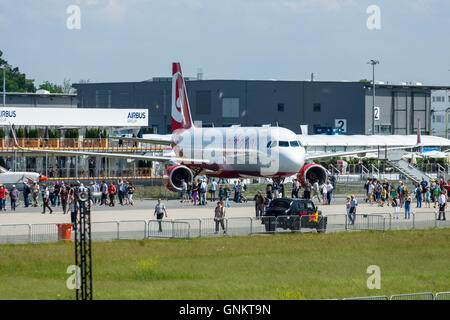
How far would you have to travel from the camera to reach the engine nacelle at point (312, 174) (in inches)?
2263

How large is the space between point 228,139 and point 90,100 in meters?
68.3

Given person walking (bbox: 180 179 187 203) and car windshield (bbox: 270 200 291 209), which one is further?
person walking (bbox: 180 179 187 203)

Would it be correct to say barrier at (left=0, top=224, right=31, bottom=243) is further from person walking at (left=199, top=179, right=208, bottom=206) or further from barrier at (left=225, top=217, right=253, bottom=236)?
person walking at (left=199, top=179, right=208, bottom=206)

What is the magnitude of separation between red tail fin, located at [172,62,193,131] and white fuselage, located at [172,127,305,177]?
285 cm

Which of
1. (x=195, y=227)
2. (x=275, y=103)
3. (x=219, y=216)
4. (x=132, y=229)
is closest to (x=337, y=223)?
(x=219, y=216)

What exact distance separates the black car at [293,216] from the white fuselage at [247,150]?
13869 millimetres

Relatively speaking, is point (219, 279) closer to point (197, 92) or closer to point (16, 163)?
point (16, 163)

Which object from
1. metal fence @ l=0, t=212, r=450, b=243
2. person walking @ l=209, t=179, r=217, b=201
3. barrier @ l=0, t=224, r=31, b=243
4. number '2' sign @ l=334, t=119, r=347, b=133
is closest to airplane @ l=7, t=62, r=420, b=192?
person walking @ l=209, t=179, r=217, b=201

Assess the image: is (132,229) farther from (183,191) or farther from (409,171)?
(409,171)

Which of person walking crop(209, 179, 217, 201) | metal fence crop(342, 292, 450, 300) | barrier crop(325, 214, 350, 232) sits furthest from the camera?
person walking crop(209, 179, 217, 201)

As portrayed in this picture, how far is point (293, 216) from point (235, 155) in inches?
778

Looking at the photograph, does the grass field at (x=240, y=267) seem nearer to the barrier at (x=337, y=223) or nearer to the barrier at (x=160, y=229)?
the barrier at (x=160, y=229)

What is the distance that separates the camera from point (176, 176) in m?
57.1

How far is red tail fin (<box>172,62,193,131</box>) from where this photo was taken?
216 feet
